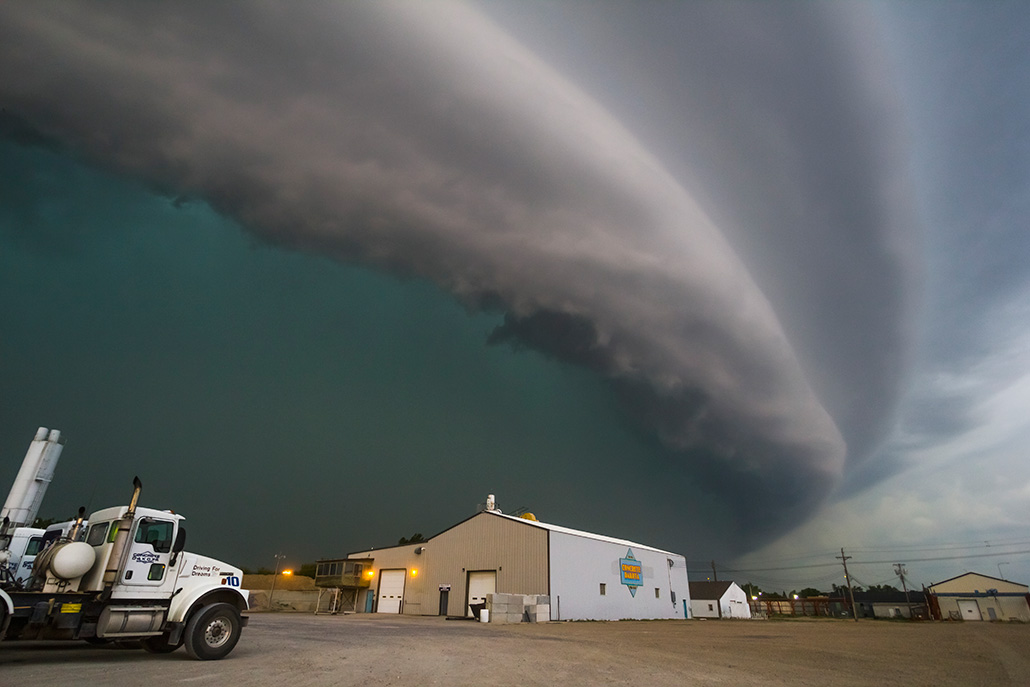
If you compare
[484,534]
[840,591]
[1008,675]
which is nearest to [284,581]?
[484,534]

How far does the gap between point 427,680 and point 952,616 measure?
10082 centimetres

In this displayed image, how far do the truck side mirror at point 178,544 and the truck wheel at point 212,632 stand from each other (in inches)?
56.9

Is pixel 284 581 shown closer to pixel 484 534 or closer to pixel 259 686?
pixel 484 534

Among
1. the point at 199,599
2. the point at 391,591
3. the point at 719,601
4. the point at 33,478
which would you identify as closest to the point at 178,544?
the point at 199,599

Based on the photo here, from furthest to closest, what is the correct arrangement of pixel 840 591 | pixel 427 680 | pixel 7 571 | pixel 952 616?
pixel 840 591, pixel 952 616, pixel 7 571, pixel 427 680

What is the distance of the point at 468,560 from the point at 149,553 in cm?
3476

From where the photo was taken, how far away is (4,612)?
1030 cm

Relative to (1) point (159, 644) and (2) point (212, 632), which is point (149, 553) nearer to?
(2) point (212, 632)

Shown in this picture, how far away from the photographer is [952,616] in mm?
77188

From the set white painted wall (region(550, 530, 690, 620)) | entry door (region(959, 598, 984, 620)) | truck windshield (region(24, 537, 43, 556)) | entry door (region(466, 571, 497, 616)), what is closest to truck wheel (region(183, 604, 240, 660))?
truck windshield (region(24, 537, 43, 556))

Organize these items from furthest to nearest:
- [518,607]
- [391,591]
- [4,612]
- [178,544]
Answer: [391,591]
[518,607]
[178,544]
[4,612]

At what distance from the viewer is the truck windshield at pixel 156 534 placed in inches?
500

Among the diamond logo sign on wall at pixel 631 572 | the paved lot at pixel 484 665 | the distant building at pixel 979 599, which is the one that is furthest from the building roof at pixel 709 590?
the paved lot at pixel 484 665

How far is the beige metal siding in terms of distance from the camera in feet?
131
